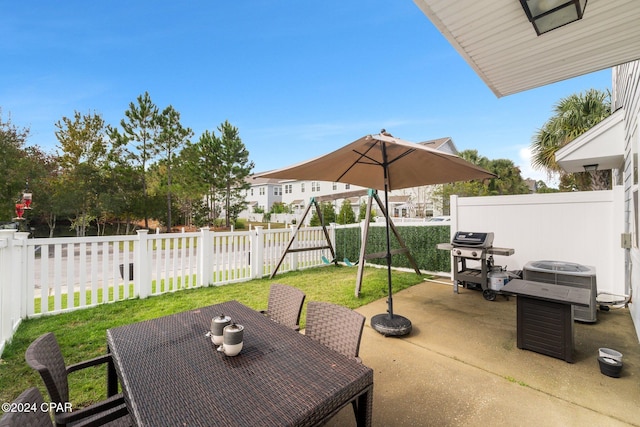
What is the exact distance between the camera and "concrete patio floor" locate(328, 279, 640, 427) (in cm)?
197

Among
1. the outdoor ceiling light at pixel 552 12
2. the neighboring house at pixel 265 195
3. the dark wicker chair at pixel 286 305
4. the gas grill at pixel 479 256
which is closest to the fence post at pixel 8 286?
the dark wicker chair at pixel 286 305

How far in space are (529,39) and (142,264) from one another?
5.86 metres

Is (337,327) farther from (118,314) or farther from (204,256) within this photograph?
(204,256)

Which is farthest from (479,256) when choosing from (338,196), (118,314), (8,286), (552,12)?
(8,286)

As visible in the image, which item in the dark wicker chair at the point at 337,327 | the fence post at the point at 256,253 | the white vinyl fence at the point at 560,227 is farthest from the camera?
the fence post at the point at 256,253

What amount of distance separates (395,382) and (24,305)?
4.88 metres

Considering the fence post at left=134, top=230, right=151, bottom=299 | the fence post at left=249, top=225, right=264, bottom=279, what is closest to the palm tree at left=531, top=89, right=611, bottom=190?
the fence post at left=249, top=225, right=264, bottom=279

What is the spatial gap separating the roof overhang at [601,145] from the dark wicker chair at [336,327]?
219 inches

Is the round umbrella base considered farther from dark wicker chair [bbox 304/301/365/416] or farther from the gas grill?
the gas grill

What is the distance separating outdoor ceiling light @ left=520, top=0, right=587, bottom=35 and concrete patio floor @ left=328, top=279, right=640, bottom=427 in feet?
9.11

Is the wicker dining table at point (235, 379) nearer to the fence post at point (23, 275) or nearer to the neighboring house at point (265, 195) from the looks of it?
the fence post at point (23, 275)

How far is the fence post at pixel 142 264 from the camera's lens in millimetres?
4715

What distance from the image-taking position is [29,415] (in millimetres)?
895

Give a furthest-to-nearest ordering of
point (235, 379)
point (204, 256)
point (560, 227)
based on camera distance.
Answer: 1. point (204, 256)
2. point (560, 227)
3. point (235, 379)
